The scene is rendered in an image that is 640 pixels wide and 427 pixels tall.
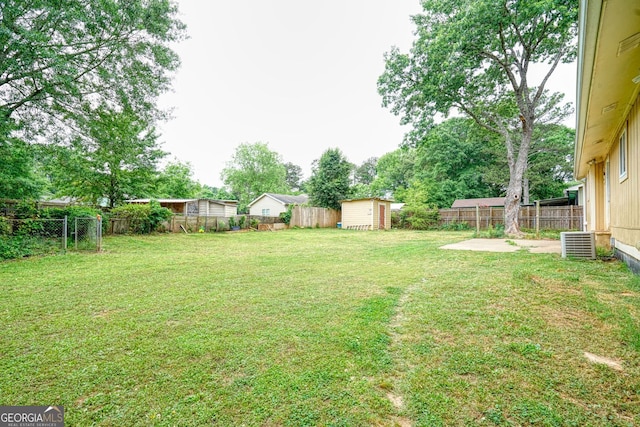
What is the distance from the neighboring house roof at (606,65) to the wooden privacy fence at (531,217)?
9237 millimetres

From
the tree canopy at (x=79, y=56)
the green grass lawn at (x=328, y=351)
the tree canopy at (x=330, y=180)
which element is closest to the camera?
the green grass lawn at (x=328, y=351)

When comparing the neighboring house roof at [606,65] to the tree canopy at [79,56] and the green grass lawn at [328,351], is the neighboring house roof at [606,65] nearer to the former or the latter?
the green grass lawn at [328,351]

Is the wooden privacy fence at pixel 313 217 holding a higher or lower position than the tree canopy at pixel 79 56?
lower

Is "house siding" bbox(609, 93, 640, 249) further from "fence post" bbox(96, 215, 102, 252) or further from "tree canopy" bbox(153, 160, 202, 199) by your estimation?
"tree canopy" bbox(153, 160, 202, 199)

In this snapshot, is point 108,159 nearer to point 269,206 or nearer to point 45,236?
point 45,236

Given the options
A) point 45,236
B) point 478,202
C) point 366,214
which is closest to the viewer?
point 45,236

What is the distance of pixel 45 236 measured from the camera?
815 centimetres

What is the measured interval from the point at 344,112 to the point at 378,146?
16.0 metres

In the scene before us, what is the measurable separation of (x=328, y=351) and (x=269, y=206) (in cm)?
2543

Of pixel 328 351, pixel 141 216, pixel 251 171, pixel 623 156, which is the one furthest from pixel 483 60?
pixel 251 171

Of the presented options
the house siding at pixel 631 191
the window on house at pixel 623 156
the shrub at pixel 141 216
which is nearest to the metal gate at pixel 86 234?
the shrub at pixel 141 216

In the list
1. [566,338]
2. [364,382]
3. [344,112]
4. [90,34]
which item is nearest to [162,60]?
[90,34]

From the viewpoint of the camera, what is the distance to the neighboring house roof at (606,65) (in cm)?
206

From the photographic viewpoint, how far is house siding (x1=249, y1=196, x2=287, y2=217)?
25969 millimetres
